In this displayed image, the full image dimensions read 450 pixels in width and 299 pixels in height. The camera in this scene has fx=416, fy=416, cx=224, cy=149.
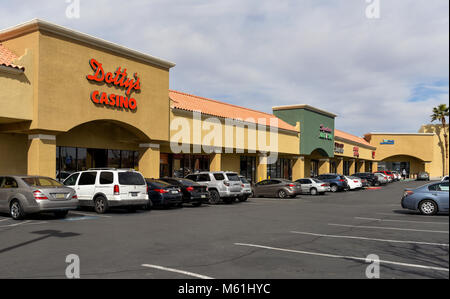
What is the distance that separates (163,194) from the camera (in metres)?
18.7

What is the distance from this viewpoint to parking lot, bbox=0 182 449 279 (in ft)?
22.7

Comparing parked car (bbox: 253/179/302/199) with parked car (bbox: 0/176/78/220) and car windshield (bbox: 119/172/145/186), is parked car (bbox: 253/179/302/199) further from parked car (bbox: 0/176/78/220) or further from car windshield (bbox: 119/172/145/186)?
parked car (bbox: 0/176/78/220)

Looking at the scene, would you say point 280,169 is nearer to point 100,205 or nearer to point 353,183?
point 353,183

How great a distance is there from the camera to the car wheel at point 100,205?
16484mm

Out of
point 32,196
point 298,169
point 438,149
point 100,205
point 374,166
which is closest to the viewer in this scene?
point 32,196

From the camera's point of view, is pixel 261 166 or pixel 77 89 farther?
pixel 261 166

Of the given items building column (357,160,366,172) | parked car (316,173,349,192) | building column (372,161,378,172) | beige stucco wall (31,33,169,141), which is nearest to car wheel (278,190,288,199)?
beige stucco wall (31,33,169,141)

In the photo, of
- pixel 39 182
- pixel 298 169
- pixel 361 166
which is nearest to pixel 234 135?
pixel 298 169

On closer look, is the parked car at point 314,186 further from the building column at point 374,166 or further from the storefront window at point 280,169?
the building column at point 374,166

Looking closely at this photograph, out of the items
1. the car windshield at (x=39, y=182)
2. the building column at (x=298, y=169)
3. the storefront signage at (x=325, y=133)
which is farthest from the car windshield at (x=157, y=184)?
the storefront signage at (x=325, y=133)

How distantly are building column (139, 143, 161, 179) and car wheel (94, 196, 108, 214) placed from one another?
804 centimetres

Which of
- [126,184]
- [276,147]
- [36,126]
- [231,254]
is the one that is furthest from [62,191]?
[276,147]

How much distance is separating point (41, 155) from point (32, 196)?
17.7 feet
